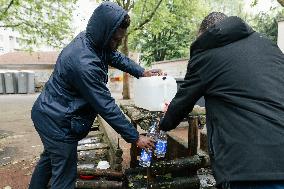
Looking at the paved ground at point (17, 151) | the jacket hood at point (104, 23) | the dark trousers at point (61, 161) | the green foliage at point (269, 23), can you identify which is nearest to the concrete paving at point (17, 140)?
the paved ground at point (17, 151)

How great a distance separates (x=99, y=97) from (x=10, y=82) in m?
28.3

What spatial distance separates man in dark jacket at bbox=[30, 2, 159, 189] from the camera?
121 inches

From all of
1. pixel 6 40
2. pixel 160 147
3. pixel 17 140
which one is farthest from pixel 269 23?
pixel 6 40

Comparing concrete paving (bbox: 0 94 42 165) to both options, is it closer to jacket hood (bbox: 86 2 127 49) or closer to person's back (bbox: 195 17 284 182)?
jacket hood (bbox: 86 2 127 49)

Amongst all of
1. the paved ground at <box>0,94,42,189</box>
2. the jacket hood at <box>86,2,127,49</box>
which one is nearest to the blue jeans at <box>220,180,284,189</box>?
the jacket hood at <box>86,2,127,49</box>

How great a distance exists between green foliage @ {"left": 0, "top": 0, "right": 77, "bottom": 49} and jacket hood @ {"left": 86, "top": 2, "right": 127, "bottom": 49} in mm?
14699

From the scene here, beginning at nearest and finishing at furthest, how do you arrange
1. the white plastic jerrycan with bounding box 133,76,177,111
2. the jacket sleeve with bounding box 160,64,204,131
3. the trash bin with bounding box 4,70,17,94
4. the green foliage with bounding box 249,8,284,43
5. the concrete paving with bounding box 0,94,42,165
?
the jacket sleeve with bounding box 160,64,204,131, the white plastic jerrycan with bounding box 133,76,177,111, the concrete paving with bounding box 0,94,42,165, the green foliage with bounding box 249,8,284,43, the trash bin with bounding box 4,70,17,94

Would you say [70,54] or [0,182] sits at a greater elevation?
[70,54]

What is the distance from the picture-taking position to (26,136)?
9633 millimetres

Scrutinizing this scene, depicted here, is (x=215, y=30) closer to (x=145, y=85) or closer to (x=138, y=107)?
(x=145, y=85)

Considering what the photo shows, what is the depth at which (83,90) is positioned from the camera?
306 cm

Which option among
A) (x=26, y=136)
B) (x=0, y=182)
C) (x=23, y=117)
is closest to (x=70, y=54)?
(x=0, y=182)

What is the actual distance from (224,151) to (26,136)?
8551 millimetres

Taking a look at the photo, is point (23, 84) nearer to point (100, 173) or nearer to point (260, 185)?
point (100, 173)
